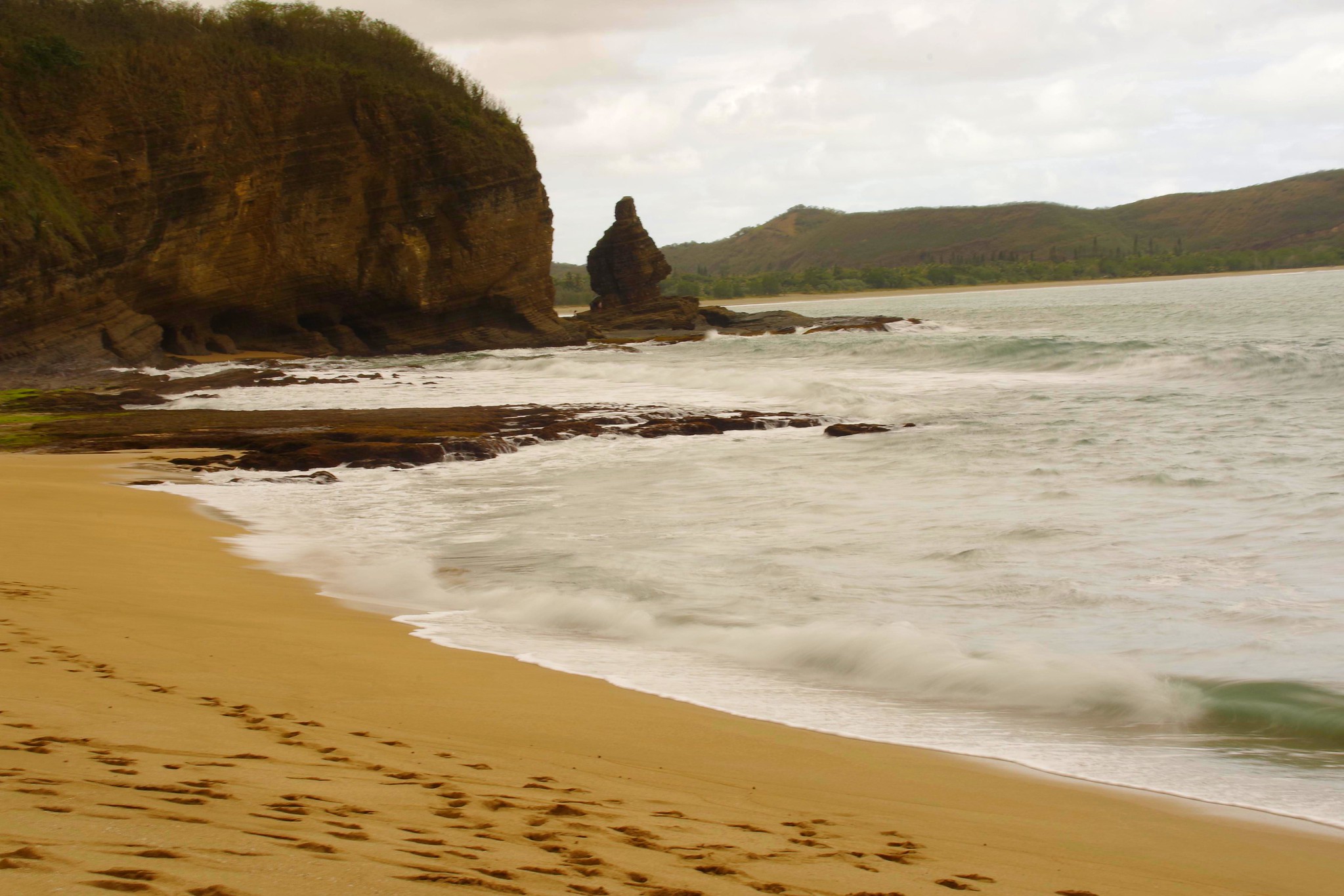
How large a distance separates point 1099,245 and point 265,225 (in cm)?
16150

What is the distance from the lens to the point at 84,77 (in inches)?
1219

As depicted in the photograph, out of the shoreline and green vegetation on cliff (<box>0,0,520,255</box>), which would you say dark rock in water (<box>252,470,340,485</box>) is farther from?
the shoreline

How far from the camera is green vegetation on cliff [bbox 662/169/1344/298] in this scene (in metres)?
133

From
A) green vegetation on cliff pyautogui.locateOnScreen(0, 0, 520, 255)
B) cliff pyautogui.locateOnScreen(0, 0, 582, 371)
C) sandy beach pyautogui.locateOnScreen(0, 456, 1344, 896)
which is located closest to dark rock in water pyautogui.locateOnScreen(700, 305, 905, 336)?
cliff pyautogui.locateOnScreen(0, 0, 582, 371)

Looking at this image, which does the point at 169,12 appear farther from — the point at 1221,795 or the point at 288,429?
the point at 1221,795

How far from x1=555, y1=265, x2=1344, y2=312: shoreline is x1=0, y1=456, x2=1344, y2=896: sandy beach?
116167 mm

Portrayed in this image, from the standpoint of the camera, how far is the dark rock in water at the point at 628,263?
5472cm

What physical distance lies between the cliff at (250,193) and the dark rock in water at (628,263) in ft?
38.5

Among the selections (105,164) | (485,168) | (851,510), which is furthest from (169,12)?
(851,510)

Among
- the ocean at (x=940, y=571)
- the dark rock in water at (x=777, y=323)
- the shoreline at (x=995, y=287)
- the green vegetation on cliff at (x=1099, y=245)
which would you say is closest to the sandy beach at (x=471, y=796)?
the ocean at (x=940, y=571)

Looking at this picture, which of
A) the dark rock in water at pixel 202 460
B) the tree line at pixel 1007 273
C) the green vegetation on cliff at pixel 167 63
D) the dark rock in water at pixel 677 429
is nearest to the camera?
the dark rock in water at pixel 202 460

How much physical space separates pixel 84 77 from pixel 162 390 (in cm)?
1379

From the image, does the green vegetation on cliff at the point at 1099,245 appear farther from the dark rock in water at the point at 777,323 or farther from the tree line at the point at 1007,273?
the dark rock in water at the point at 777,323

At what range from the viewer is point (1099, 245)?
170m
